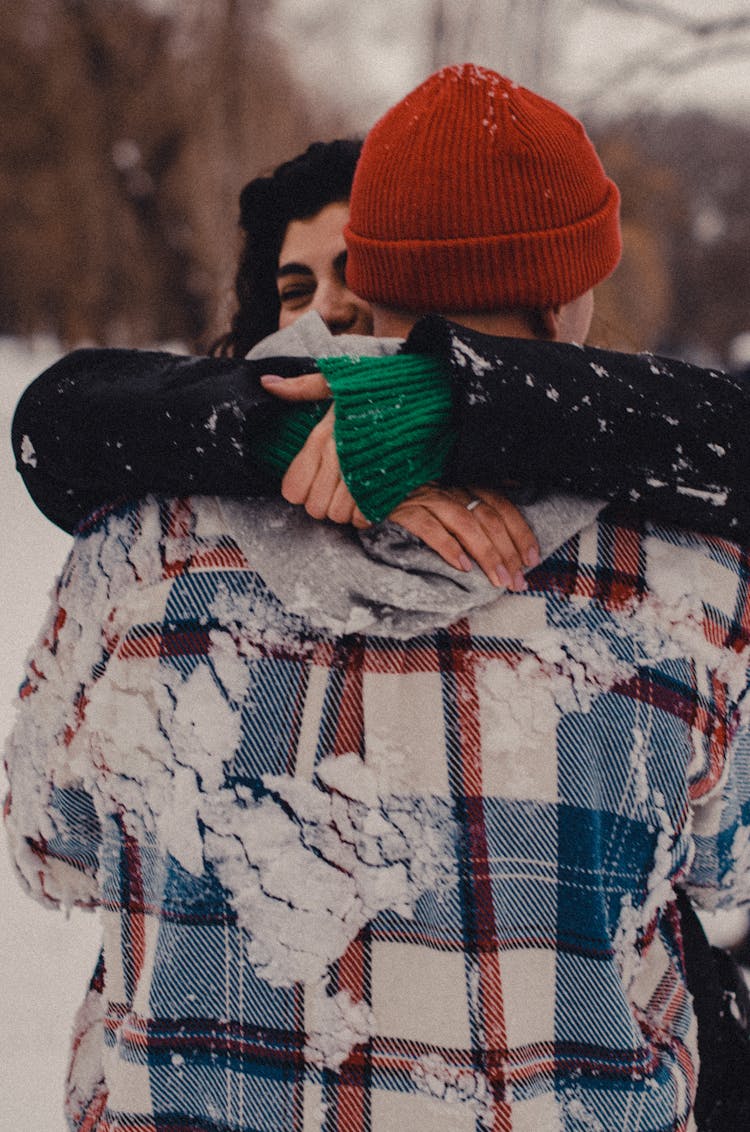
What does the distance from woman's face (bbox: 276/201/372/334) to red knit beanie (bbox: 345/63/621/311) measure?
0.65 m

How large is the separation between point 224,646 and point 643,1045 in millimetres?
565

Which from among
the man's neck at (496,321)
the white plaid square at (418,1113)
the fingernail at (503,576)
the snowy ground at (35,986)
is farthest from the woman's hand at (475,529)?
the snowy ground at (35,986)

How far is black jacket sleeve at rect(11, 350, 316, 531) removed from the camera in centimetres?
79

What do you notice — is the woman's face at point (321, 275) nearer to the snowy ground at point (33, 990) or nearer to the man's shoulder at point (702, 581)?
the man's shoulder at point (702, 581)

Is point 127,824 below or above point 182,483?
below

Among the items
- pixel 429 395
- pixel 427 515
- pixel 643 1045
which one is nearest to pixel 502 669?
pixel 427 515

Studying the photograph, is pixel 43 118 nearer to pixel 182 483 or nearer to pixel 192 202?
pixel 192 202

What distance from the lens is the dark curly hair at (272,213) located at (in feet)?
6.19

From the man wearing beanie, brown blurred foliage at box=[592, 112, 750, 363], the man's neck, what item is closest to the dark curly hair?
the man's neck

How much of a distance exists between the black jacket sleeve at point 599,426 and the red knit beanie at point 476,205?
0.65ft

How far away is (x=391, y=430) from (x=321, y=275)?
3.65 feet

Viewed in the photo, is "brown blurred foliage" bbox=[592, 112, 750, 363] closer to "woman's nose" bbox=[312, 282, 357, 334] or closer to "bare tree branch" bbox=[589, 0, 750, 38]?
"bare tree branch" bbox=[589, 0, 750, 38]

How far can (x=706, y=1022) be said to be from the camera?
1.06 meters

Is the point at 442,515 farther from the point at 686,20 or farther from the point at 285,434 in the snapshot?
the point at 686,20
